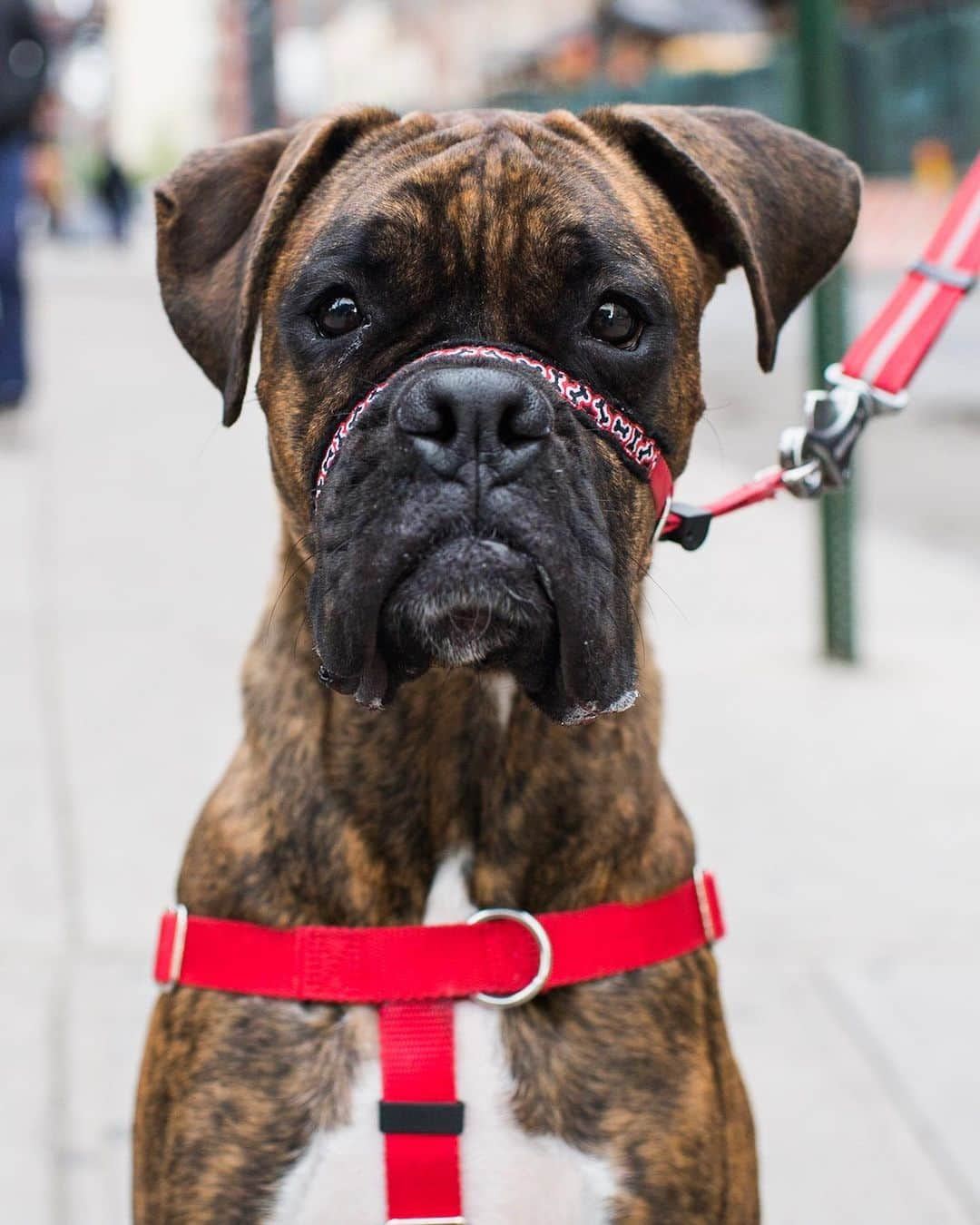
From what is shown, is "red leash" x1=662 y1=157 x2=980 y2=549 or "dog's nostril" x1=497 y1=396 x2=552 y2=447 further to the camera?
"red leash" x1=662 y1=157 x2=980 y2=549

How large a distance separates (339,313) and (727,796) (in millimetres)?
2829

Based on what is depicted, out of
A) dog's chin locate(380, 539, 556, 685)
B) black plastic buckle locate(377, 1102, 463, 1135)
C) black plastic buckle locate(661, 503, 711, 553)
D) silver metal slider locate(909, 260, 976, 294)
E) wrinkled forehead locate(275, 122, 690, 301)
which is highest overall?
wrinkled forehead locate(275, 122, 690, 301)

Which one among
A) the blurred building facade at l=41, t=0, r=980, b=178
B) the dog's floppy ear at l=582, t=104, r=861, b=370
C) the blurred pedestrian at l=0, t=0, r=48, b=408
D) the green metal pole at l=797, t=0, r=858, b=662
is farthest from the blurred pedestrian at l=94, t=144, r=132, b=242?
the dog's floppy ear at l=582, t=104, r=861, b=370

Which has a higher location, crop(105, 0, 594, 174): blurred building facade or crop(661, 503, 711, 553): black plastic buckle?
crop(661, 503, 711, 553): black plastic buckle

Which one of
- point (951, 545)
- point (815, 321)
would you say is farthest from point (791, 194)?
point (951, 545)

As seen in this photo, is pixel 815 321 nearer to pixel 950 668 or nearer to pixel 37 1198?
pixel 950 668

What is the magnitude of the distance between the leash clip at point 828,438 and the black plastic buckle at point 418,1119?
1.18 meters

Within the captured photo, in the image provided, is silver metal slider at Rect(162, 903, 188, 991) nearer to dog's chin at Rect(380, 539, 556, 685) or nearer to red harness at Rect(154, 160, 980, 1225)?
red harness at Rect(154, 160, 980, 1225)

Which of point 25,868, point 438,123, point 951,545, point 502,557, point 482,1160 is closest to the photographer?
point 502,557

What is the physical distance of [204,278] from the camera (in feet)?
8.62

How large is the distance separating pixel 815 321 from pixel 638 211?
342 cm

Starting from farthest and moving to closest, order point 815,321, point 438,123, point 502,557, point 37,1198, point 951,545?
point 951,545
point 815,321
point 37,1198
point 438,123
point 502,557

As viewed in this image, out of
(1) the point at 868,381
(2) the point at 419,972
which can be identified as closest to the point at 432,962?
(2) the point at 419,972

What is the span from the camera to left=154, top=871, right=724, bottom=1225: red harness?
2348mm
